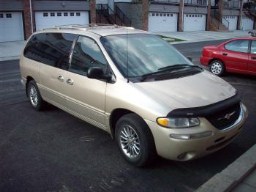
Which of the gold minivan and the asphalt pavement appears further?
the gold minivan

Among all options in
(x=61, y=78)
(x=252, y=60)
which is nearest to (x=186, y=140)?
(x=61, y=78)

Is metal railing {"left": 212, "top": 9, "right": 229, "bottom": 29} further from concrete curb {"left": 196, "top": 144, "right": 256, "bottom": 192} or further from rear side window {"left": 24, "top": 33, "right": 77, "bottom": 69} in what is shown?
concrete curb {"left": 196, "top": 144, "right": 256, "bottom": 192}

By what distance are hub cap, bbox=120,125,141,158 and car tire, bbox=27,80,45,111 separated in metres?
2.82

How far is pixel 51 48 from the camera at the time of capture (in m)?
6.31

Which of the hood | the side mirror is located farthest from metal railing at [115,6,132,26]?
the side mirror

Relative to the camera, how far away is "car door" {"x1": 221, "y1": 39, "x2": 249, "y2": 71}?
10314mm

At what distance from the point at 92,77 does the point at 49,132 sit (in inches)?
67.1

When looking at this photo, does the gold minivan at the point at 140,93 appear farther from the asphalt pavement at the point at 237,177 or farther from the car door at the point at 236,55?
the car door at the point at 236,55

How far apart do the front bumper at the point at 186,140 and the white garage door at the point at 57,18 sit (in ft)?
75.2

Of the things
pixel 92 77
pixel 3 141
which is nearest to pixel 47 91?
pixel 3 141

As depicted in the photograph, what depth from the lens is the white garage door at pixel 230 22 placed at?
46112 mm

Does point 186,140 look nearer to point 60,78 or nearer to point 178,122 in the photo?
point 178,122

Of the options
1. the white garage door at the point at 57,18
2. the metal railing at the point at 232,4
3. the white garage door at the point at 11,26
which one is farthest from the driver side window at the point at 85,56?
the metal railing at the point at 232,4

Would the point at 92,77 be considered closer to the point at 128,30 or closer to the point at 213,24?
the point at 128,30
